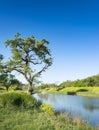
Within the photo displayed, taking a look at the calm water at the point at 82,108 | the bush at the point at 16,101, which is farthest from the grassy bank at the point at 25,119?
the calm water at the point at 82,108

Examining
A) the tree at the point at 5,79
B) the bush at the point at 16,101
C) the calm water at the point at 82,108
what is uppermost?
the tree at the point at 5,79

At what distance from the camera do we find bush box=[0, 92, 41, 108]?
15834 millimetres

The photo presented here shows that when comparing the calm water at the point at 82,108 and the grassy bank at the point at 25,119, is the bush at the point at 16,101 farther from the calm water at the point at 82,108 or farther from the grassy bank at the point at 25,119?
the calm water at the point at 82,108

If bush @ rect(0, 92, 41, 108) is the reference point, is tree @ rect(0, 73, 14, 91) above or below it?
above

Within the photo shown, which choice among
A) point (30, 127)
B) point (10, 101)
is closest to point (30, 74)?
point (10, 101)

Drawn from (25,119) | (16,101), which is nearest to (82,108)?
(16,101)

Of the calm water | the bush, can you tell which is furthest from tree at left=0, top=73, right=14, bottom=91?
the bush

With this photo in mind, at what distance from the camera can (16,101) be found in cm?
1669

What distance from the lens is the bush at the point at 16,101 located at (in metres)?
15.8

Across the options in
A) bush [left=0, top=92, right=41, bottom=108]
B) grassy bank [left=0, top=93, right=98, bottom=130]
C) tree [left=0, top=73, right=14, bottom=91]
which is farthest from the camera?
tree [left=0, top=73, right=14, bottom=91]

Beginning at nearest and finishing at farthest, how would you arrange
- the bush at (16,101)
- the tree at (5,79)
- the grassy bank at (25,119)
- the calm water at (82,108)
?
1. the grassy bank at (25,119)
2. the bush at (16,101)
3. the calm water at (82,108)
4. the tree at (5,79)

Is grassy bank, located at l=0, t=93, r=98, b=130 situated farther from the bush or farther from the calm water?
the calm water

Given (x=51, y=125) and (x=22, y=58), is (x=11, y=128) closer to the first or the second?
(x=51, y=125)

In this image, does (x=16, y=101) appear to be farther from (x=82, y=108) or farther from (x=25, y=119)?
(x=82, y=108)
